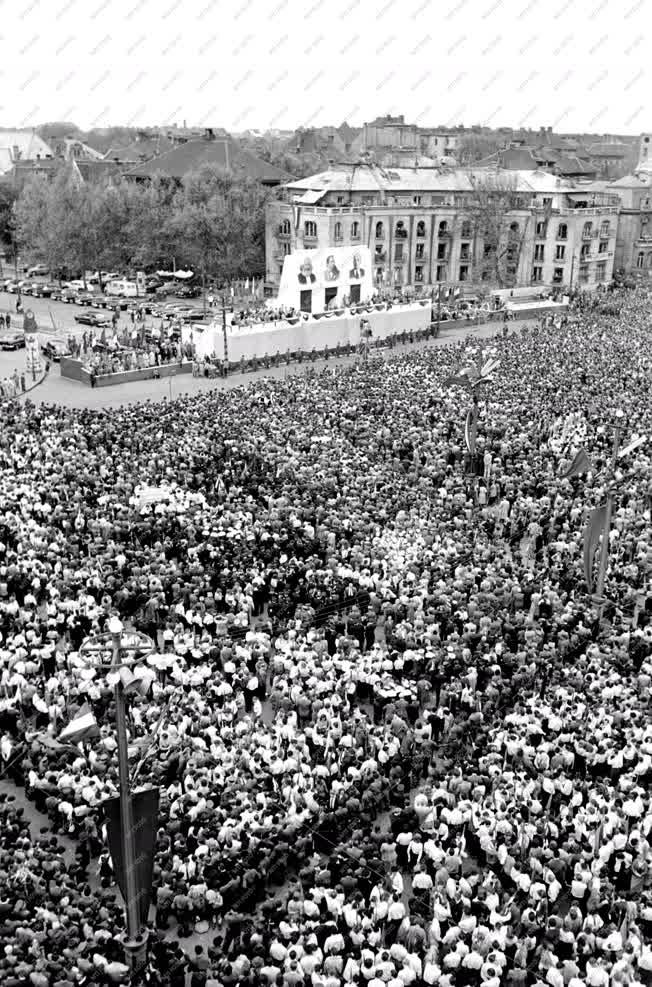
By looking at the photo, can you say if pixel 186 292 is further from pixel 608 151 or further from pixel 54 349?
pixel 608 151

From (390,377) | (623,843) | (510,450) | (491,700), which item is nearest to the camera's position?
(623,843)


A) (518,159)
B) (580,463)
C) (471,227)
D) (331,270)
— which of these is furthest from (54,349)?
(518,159)

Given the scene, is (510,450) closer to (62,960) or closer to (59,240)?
(62,960)

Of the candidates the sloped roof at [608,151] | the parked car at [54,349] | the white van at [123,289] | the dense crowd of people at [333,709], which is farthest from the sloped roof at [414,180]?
the sloped roof at [608,151]

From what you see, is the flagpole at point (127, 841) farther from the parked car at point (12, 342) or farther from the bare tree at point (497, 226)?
the bare tree at point (497, 226)

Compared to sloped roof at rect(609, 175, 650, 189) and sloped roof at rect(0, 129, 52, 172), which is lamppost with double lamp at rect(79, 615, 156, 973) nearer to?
sloped roof at rect(609, 175, 650, 189)

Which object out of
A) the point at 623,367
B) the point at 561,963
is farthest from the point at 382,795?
Result: the point at 623,367

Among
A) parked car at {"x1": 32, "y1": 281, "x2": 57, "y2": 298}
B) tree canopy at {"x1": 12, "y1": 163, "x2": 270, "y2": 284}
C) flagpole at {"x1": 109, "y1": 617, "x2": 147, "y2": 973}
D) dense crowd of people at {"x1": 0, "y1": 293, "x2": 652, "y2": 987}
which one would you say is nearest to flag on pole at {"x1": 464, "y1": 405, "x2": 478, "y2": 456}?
dense crowd of people at {"x1": 0, "y1": 293, "x2": 652, "y2": 987}
